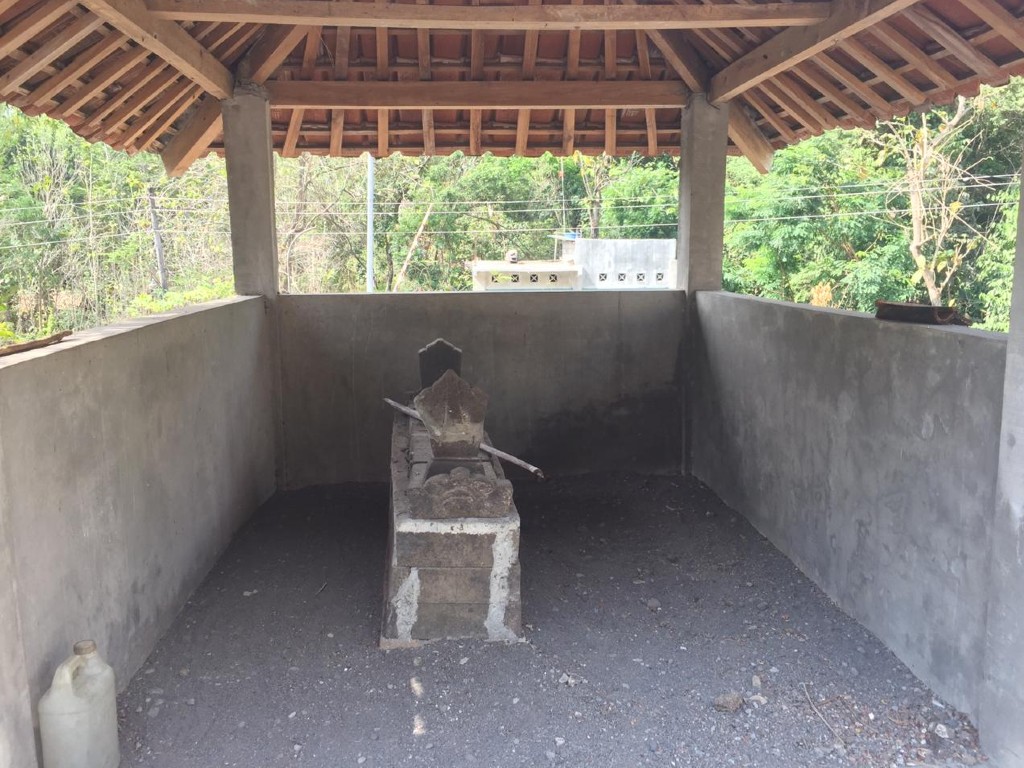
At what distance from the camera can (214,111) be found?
302 inches

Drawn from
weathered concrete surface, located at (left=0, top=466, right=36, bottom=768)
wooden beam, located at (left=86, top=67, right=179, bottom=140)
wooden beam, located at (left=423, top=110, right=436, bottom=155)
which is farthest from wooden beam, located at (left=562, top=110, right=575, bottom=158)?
weathered concrete surface, located at (left=0, top=466, right=36, bottom=768)

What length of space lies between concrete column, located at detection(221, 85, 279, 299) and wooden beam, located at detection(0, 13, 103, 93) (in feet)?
6.47

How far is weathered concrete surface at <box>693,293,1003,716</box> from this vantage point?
3.74 m

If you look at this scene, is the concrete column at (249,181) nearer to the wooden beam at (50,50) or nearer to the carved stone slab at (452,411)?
the wooden beam at (50,50)

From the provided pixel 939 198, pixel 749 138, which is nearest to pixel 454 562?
pixel 749 138

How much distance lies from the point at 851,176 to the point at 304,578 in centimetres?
2128

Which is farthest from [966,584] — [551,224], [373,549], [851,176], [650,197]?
[551,224]

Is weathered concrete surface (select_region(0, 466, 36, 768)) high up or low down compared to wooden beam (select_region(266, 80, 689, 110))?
down

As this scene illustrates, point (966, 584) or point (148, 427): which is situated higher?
point (148, 427)

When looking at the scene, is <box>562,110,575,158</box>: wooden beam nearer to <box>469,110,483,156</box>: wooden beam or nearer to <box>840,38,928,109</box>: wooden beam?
<box>469,110,483,156</box>: wooden beam

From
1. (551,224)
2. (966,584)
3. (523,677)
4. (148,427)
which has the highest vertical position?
(551,224)

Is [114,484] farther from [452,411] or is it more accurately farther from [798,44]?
[798,44]

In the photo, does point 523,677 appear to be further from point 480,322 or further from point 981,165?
point 981,165

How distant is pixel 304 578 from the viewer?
5641 mm
